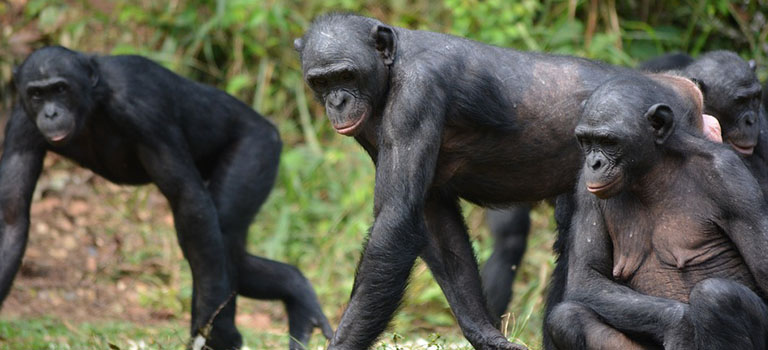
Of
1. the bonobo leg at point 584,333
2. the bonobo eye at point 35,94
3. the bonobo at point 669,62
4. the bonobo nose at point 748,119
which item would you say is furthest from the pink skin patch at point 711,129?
the bonobo eye at point 35,94

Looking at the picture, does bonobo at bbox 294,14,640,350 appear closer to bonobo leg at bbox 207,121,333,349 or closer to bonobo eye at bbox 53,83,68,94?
bonobo leg at bbox 207,121,333,349

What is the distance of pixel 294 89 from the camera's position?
501 inches

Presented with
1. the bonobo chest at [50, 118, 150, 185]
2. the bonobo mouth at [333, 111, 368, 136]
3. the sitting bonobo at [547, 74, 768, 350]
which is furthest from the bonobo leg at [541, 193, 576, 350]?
the bonobo chest at [50, 118, 150, 185]

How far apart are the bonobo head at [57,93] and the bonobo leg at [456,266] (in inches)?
113

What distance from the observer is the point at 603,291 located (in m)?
5.36

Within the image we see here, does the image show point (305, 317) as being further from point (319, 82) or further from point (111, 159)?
point (319, 82)

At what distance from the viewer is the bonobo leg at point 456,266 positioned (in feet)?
20.6

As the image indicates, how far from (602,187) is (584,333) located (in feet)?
2.22

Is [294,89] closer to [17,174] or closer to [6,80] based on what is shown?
[6,80]

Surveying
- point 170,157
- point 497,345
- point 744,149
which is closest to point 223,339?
point 170,157

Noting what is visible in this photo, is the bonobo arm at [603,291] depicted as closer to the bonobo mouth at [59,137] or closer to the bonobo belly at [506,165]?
the bonobo belly at [506,165]

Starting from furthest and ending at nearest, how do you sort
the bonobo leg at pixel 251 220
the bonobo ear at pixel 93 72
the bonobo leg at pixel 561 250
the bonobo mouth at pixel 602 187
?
the bonobo leg at pixel 251 220
the bonobo ear at pixel 93 72
the bonobo leg at pixel 561 250
the bonobo mouth at pixel 602 187

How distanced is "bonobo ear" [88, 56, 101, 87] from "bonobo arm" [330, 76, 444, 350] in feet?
10.3

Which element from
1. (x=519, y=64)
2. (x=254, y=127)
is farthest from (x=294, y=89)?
(x=519, y=64)
